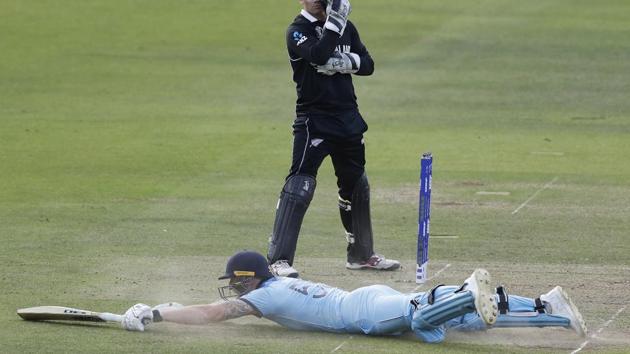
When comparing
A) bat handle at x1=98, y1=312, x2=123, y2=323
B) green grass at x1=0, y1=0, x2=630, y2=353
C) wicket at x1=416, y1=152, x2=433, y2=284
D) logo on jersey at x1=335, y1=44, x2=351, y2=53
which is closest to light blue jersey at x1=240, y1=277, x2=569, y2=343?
green grass at x1=0, y1=0, x2=630, y2=353

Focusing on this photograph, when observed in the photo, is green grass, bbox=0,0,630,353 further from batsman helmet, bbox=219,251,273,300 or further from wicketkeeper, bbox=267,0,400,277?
wicketkeeper, bbox=267,0,400,277

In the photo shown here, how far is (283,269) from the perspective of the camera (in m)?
11.9

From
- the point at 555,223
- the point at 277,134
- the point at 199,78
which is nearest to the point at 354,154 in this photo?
the point at 555,223

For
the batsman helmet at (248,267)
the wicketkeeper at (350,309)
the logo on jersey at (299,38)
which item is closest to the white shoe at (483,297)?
the wicketkeeper at (350,309)

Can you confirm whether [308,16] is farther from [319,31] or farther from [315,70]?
[315,70]

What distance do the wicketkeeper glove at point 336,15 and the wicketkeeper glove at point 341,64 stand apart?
0.29m

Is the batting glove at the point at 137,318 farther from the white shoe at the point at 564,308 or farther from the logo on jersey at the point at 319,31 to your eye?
the logo on jersey at the point at 319,31

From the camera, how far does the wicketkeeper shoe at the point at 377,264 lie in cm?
1277

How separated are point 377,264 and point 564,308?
3.15 metres

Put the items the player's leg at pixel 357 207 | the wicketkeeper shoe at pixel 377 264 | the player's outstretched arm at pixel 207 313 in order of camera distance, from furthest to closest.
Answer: the wicketkeeper shoe at pixel 377 264 < the player's leg at pixel 357 207 < the player's outstretched arm at pixel 207 313

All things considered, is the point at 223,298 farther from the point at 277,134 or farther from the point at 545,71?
the point at 545,71

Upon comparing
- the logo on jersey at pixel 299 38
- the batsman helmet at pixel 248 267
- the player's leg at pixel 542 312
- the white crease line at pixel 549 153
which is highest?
the logo on jersey at pixel 299 38

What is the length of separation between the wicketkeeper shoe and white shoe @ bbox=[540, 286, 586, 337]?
3.00 m

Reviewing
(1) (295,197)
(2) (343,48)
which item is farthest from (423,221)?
(2) (343,48)
